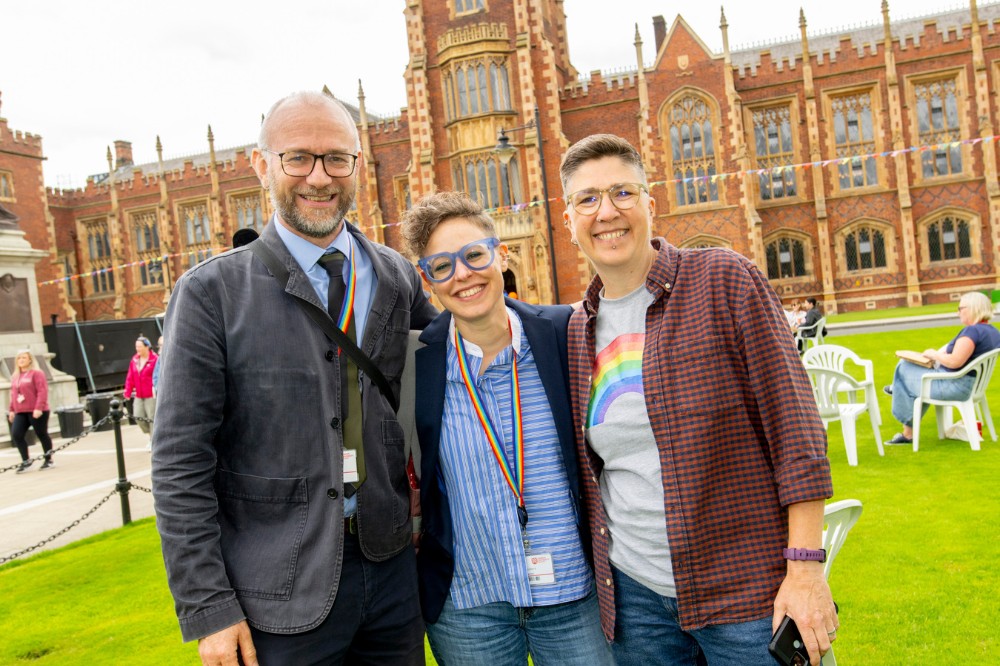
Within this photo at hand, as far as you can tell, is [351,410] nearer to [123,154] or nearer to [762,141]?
[762,141]

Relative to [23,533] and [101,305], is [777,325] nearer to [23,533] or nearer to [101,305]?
[23,533]

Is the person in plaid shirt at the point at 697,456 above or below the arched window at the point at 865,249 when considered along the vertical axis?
below

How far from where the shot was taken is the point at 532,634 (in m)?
2.22

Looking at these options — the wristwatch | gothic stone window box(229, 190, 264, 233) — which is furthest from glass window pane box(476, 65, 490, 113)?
the wristwatch

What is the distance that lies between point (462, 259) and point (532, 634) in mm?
1183

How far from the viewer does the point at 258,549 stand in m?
1.96

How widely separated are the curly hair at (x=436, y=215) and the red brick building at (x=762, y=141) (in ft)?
83.9

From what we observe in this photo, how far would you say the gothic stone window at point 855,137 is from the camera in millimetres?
29750

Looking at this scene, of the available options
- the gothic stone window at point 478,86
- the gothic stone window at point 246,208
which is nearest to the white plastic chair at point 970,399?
the gothic stone window at point 478,86

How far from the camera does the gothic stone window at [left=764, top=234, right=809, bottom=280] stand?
98.4ft

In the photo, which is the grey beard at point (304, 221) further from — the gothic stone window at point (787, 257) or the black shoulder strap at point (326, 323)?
the gothic stone window at point (787, 257)

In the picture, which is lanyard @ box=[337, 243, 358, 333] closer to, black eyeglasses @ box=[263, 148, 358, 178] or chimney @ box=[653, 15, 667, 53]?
black eyeglasses @ box=[263, 148, 358, 178]

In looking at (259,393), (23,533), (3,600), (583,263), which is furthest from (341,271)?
(583,263)

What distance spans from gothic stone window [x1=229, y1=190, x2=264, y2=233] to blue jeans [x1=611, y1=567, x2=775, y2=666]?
38614 mm
